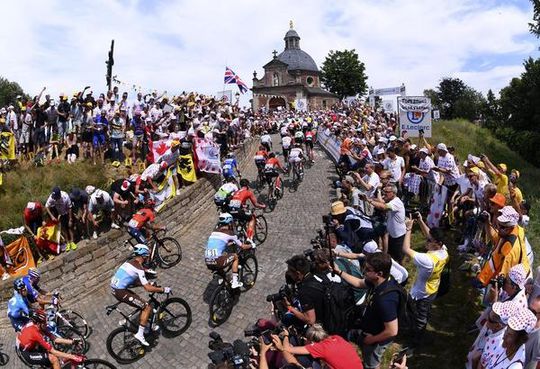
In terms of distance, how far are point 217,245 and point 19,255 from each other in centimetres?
635

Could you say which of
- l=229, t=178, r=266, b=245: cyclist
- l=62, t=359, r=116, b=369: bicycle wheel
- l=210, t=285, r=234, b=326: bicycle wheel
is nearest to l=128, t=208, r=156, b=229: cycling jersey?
l=229, t=178, r=266, b=245: cyclist

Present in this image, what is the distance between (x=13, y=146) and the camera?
1518 cm

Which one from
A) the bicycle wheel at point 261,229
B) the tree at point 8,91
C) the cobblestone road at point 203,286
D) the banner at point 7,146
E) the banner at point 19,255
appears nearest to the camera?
the cobblestone road at point 203,286

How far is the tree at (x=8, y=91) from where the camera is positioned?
5647 centimetres

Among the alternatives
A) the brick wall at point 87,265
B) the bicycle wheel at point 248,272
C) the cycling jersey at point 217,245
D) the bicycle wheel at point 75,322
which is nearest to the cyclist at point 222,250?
the cycling jersey at point 217,245

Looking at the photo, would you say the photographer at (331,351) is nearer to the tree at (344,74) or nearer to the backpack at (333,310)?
the backpack at (333,310)

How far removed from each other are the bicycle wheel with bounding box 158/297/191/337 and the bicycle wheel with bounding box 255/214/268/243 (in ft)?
12.8

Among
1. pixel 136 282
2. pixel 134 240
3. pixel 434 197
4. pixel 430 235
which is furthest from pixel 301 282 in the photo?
pixel 134 240

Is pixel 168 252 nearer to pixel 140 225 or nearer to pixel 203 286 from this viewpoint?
pixel 140 225

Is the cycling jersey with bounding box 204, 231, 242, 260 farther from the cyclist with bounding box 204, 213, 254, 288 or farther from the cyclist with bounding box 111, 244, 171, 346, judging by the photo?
the cyclist with bounding box 111, 244, 171, 346

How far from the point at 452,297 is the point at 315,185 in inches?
380

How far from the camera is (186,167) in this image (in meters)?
14.4

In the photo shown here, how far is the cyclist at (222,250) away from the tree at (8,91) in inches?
2335

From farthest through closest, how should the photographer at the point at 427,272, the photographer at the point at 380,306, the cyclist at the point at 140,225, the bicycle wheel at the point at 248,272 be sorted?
the cyclist at the point at 140,225, the bicycle wheel at the point at 248,272, the photographer at the point at 427,272, the photographer at the point at 380,306
